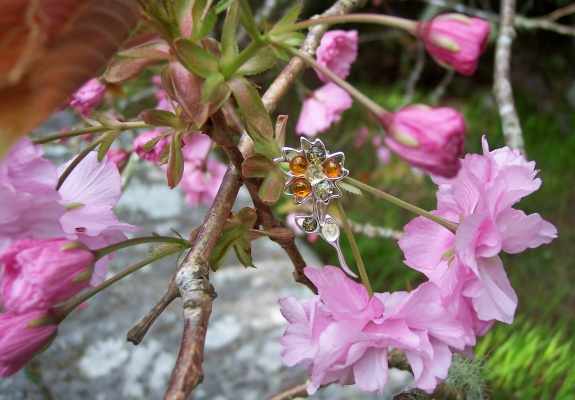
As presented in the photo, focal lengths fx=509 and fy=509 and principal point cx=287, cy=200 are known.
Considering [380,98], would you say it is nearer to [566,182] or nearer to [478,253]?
[566,182]

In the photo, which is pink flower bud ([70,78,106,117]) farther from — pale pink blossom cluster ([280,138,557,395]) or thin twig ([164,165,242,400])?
pale pink blossom cluster ([280,138,557,395])

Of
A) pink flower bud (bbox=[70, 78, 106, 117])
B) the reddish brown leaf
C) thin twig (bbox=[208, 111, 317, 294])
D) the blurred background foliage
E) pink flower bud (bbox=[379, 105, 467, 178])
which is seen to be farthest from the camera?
the blurred background foliage

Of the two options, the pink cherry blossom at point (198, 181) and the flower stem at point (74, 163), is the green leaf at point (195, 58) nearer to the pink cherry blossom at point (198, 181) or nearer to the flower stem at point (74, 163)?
the flower stem at point (74, 163)

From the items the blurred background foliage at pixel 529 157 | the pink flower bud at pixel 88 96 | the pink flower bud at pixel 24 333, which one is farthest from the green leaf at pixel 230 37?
the blurred background foliage at pixel 529 157

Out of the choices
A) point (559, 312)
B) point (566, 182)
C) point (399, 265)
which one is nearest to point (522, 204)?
point (566, 182)

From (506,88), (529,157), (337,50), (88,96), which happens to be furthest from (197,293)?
(529,157)

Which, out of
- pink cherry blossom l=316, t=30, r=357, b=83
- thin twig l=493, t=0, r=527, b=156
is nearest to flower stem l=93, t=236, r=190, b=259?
pink cherry blossom l=316, t=30, r=357, b=83
